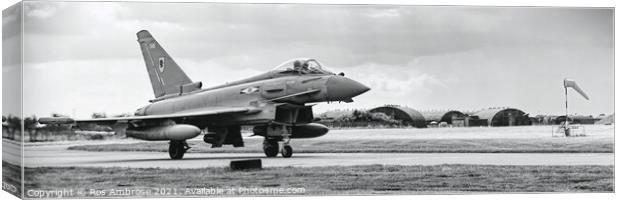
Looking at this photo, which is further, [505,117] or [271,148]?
[505,117]

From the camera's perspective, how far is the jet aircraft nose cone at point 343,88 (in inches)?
1172

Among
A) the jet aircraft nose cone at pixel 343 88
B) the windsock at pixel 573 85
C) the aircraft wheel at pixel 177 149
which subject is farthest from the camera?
the windsock at pixel 573 85

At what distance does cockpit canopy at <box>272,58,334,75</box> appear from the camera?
2970cm

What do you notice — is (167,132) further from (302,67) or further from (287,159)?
(302,67)

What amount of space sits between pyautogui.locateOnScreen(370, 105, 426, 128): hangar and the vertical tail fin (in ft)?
16.5

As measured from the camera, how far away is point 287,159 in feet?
97.9

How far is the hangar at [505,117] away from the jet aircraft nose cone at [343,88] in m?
3.22

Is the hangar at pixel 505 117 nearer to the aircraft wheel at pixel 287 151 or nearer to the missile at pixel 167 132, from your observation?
the aircraft wheel at pixel 287 151

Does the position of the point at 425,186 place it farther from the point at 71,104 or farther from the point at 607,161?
the point at 71,104

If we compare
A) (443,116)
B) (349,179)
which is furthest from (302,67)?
(443,116)

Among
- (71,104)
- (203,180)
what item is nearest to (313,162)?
(203,180)

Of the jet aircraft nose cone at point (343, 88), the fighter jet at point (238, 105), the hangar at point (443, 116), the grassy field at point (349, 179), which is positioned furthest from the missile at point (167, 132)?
the hangar at point (443, 116)

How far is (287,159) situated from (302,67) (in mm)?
2332

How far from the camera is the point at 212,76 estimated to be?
97.9 feet
